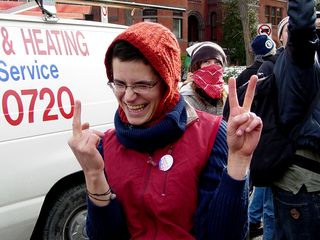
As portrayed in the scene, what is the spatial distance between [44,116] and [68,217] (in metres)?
0.88

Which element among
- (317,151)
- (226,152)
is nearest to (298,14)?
(317,151)

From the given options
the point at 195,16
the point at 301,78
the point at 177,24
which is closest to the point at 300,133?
the point at 301,78

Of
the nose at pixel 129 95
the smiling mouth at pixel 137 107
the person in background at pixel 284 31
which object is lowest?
the smiling mouth at pixel 137 107

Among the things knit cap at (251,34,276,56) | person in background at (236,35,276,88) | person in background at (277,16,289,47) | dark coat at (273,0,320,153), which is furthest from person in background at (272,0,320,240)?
knit cap at (251,34,276,56)

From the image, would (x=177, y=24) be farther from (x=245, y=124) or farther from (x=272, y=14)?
(x=245, y=124)

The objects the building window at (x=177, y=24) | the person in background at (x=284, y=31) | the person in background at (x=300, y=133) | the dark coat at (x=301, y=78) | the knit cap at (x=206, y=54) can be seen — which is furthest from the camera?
the building window at (x=177, y=24)

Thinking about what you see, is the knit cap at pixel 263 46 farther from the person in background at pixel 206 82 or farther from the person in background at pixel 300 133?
the person in background at pixel 300 133

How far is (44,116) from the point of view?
376cm

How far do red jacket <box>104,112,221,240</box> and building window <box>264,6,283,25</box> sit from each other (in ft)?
163

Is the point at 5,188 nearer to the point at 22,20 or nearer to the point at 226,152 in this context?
the point at 22,20

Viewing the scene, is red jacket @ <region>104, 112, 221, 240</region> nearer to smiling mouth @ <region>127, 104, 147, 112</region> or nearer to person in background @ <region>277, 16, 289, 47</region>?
smiling mouth @ <region>127, 104, 147, 112</region>

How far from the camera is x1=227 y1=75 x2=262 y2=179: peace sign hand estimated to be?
5.20 feet

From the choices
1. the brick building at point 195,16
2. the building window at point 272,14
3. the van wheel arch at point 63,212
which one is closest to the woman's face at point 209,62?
the van wheel arch at point 63,212

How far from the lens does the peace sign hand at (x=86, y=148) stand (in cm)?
174
